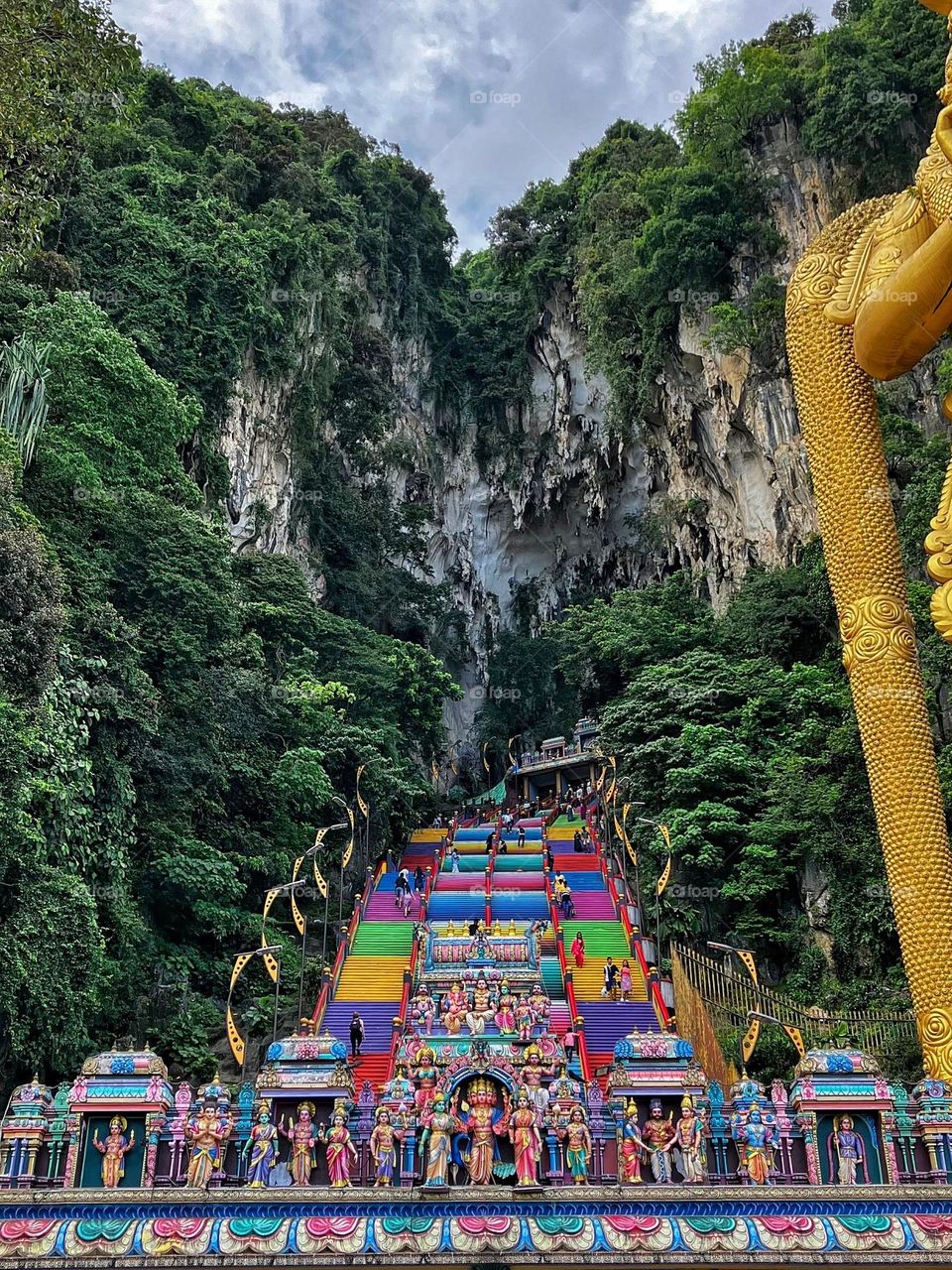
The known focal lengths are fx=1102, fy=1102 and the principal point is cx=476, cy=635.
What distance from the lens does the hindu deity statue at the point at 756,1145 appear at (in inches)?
291

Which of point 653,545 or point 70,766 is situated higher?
point 653,545

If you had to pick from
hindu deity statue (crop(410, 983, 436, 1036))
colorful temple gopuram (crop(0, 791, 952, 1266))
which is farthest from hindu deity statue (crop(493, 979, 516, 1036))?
colorful temple gopuram (crop(0, 791, 952, 1266))

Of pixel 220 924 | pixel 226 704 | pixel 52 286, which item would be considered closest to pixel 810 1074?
pixel 220 924

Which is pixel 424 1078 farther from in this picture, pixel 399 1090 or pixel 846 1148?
pixel 846 1148

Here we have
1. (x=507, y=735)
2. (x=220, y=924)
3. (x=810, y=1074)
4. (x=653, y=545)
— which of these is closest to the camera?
(x=810, y=1074)

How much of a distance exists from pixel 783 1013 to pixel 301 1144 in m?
6.39

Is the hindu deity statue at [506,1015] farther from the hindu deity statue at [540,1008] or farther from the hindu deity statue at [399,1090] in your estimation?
the hindu deity statue at [399,1090]

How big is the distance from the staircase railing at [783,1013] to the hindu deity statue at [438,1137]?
406cm

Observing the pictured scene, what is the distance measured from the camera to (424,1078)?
26.9 ft

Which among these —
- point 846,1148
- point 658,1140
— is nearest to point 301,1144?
point 658,1140

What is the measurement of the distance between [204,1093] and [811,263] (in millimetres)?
10862

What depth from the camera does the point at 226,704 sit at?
683 inches

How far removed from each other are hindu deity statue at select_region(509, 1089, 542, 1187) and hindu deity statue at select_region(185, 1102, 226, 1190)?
1999mm

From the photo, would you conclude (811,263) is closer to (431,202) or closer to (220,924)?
(220,924)
